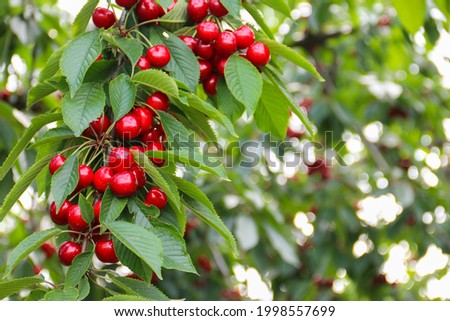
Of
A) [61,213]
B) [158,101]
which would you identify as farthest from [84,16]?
[61,213]

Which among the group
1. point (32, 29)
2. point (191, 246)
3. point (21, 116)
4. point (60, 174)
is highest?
point (60, 174)

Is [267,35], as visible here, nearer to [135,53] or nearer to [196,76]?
[196,76]

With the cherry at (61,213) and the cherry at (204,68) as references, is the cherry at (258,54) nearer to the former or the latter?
the cherry at (204,68)

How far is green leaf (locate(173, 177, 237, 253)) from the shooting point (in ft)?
5.16

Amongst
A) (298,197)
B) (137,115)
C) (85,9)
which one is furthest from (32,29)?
(298,197)

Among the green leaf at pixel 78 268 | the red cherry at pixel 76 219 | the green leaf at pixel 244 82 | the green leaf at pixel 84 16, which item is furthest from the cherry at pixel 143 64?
the green leaf at pixel 78 268

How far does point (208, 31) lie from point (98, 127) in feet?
1.43

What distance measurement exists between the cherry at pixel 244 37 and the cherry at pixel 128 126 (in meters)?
0.43

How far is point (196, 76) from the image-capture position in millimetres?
1782

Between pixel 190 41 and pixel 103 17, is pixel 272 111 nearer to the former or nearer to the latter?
pixel 190 41

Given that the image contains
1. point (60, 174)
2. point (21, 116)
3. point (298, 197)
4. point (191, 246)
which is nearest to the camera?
point (60, 174)

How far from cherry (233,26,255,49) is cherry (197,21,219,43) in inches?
2.5

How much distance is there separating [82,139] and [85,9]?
19.7 inches

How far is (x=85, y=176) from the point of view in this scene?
1.55m
